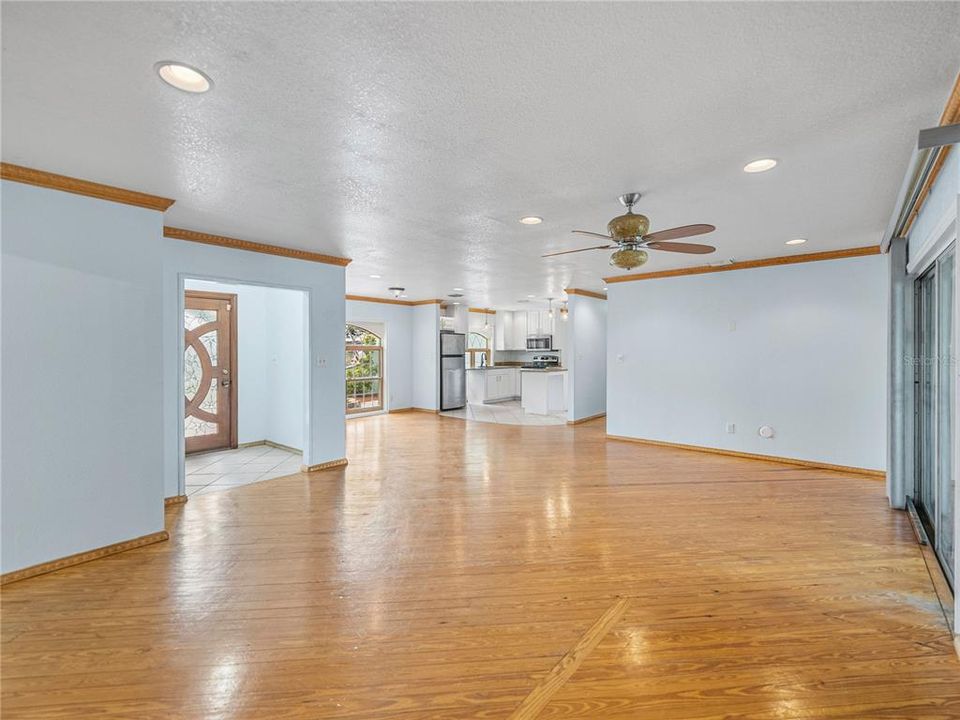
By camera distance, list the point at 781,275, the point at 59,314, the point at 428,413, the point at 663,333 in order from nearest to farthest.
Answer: the point at 59,314 < the point at 781,275 < the point at 663,333 < the point at 428,413

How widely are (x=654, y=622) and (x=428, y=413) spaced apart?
7.49 metres

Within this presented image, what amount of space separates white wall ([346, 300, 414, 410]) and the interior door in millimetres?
2938

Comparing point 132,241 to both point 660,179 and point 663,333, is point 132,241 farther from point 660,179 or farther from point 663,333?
point 663,333

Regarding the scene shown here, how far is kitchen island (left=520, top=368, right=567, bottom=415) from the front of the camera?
29.9ft

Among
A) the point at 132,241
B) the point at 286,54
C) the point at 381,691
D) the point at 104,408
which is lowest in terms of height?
the point at 381,691

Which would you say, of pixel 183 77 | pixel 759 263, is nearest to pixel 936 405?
pixel 759 263

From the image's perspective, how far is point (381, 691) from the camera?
1.77 meters

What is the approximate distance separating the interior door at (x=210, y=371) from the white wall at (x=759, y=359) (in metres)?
5.35

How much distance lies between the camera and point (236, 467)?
5191 mm

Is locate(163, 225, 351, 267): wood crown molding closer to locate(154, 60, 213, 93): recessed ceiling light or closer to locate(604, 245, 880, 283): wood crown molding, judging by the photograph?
locate(154, 60, 213, 93): recessed ceiling light

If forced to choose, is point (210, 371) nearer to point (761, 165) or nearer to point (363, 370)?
point (363, 370)

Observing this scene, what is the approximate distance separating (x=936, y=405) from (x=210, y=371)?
7.10 metres

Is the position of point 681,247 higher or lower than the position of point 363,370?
higher

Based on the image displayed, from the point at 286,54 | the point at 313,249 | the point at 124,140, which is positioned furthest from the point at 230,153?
the point at 313,249
